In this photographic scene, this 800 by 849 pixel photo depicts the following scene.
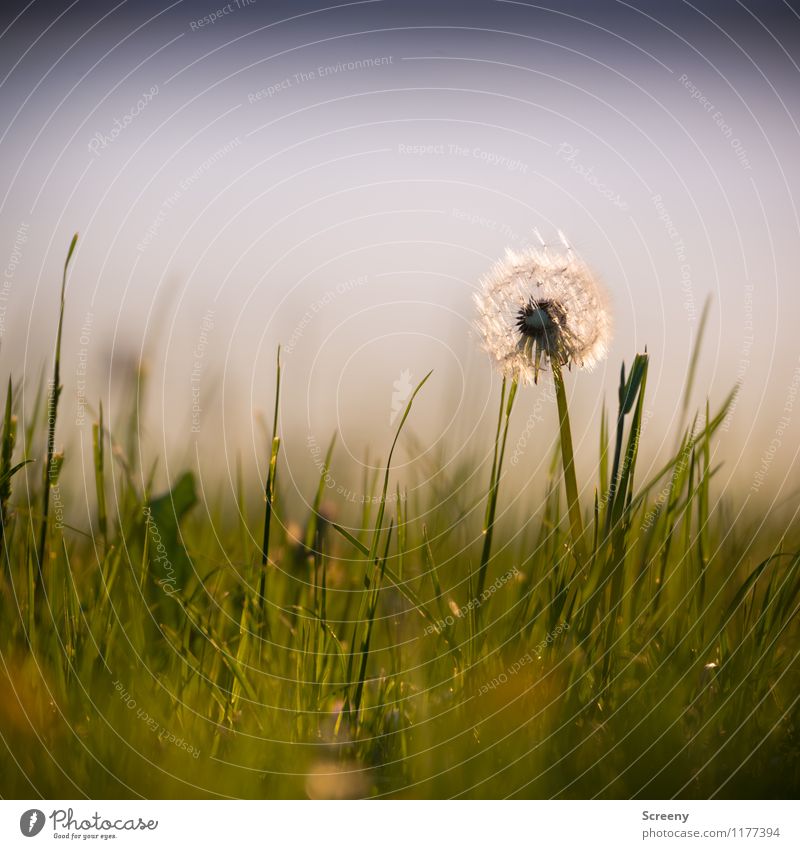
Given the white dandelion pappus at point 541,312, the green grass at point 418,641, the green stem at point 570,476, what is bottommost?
the green grass at point 418,641

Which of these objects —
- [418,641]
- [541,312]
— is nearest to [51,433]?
[418,641]

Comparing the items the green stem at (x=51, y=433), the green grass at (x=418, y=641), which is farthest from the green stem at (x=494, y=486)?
the green stem at (x=51, y=433)

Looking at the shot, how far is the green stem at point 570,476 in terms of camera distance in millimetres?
1364

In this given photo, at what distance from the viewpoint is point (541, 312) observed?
1.48m

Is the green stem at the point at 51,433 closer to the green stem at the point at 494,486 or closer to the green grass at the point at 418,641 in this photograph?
the green grass at the point at 418,641

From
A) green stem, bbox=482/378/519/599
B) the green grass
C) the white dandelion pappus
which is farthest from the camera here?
the white dandelion pappus

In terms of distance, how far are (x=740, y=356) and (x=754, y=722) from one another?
0.73m

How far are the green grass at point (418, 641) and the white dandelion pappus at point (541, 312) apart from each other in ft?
0.31

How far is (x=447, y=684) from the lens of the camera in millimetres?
1255

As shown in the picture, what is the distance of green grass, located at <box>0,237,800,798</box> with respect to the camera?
117cm

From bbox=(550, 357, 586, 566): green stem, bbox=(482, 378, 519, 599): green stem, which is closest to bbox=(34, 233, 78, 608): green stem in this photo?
bbox=(482, 378, 519, 599): green stem

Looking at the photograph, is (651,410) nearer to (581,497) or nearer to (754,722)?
(581,497)

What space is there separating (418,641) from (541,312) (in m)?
0.70

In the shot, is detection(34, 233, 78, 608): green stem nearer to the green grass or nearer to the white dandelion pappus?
the green grass
